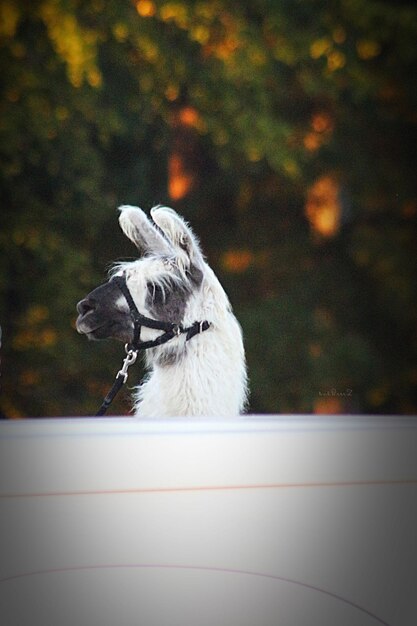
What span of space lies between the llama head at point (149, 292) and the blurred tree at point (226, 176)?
0.14m

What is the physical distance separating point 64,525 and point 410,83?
7.29 ft

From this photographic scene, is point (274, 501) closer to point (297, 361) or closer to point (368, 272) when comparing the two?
point (297, 361)

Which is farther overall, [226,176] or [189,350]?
[226,176]

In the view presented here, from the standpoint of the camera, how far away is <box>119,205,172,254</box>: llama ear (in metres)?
1.75

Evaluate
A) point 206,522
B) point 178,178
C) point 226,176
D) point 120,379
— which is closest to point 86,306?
point 120,379

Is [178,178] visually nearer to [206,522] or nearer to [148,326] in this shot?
[148,326]

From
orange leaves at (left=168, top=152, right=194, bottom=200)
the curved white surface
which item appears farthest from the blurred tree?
the curved white surface

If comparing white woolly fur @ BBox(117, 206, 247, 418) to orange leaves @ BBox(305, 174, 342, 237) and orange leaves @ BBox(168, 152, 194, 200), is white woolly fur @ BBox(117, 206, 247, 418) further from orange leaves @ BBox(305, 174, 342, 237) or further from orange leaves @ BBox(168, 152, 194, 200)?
orange leaves @ BBox(305, 174, 342, 237)

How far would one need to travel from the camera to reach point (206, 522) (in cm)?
62

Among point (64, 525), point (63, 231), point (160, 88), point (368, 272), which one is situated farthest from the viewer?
point (368, 272)

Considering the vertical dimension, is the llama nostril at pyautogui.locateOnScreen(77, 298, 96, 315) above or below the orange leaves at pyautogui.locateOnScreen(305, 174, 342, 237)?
below

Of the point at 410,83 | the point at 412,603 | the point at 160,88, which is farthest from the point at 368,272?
the point at 412,603

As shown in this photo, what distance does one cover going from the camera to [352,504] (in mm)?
671

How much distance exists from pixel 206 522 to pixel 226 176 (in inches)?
65.5
